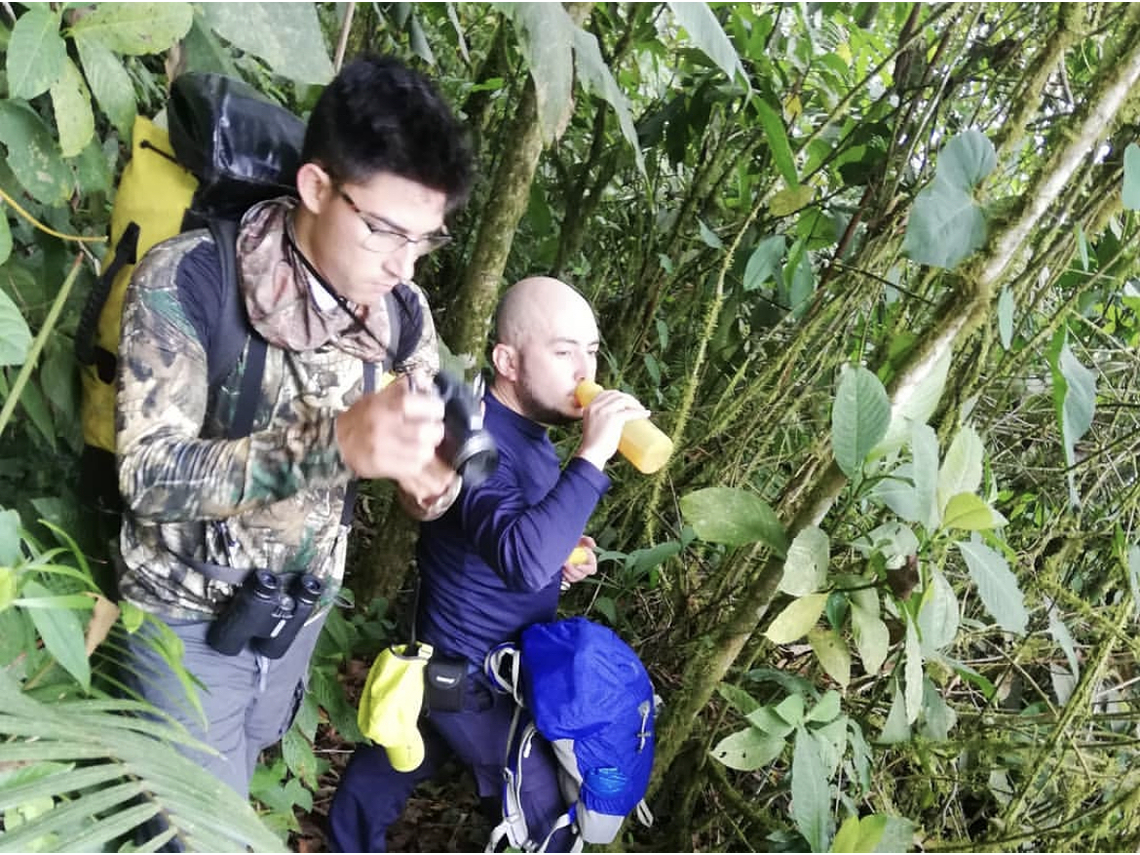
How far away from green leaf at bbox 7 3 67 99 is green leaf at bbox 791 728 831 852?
4.76 feet

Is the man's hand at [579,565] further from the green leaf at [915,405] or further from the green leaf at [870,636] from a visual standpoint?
the green leaf at [915,405]

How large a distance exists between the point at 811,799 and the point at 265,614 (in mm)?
891

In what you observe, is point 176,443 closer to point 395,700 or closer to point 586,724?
point 395,700

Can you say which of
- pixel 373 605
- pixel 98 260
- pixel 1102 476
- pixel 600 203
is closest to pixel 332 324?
pixel 98 260

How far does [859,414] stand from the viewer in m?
1.17

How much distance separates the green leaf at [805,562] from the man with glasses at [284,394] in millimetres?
556

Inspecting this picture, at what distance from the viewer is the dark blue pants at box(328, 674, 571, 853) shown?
164 cm

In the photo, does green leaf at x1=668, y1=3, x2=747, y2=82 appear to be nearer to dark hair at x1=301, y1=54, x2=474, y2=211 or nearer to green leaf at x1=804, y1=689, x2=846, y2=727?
A: dark hair at x1=301, y1=54, x2=474, y2=211

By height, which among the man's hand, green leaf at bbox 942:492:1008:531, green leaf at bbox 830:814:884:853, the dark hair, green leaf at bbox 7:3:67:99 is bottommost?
the man's hand

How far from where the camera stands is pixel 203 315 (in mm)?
1134

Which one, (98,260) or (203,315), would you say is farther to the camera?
(98,260)

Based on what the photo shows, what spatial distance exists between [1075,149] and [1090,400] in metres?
0.43

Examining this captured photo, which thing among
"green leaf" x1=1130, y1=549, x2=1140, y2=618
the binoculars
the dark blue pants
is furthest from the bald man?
"green leaf" x1=1130, y1=549, x2=1140, y2=618

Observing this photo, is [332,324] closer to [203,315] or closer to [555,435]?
[203,315]
